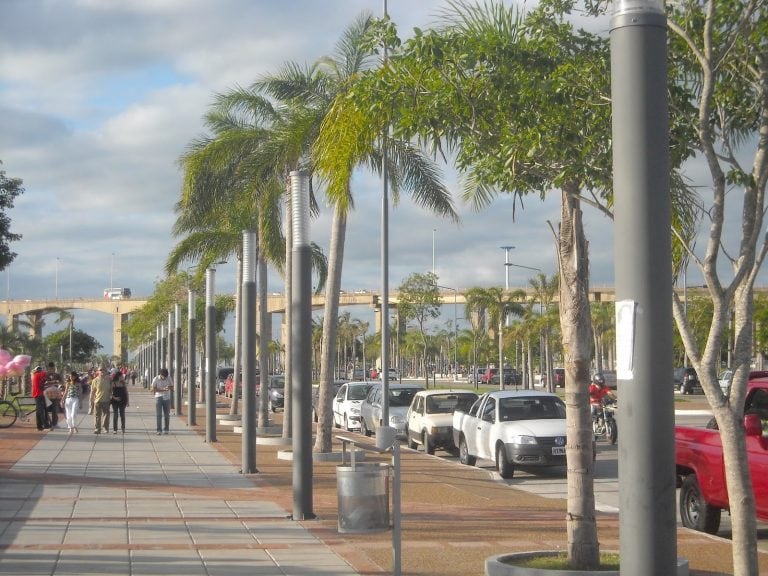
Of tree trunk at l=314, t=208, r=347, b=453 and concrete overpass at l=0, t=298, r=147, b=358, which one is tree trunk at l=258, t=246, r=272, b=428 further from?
concrete overpass at l=0, t=298, r=147, b=358

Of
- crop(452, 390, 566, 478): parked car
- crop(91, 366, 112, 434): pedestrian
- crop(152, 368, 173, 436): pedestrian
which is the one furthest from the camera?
crop(152, 368, 173, 436): pedestrian

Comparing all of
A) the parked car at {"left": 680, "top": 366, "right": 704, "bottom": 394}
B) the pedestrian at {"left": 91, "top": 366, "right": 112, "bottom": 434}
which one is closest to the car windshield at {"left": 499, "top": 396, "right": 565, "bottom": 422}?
the pedestrian at {"left": 91, "top": 366, "right": 112, "bottom": 434}

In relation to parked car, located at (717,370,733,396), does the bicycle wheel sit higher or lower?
lower

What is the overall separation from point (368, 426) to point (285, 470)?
1060cm

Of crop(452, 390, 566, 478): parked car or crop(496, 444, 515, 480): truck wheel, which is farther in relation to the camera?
crop(496, 444, 515, 480): truck wheel

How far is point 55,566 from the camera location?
32.7 ft

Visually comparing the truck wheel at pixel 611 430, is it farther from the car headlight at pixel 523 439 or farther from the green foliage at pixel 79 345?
the green foliage at pixel 79 345

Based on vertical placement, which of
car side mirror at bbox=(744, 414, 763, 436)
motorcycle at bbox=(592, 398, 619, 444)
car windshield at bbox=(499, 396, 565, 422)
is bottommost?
motorcycle at bbox=(592, 398, 619, 444)

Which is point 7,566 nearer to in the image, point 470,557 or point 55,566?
point 55,566

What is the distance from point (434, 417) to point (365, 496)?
13830 mm

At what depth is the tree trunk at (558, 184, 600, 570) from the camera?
924cm

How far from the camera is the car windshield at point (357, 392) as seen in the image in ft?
108

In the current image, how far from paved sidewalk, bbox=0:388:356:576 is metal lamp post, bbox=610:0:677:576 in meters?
5.30

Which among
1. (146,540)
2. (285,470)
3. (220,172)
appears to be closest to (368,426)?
(220,172)
